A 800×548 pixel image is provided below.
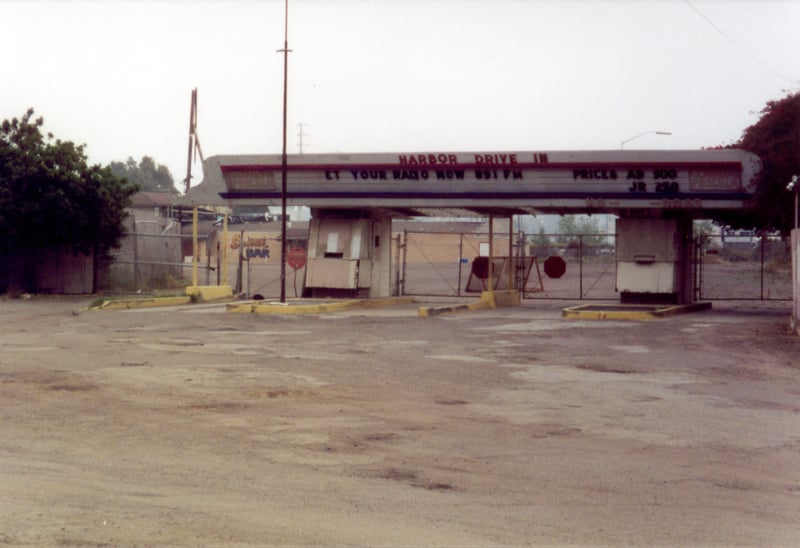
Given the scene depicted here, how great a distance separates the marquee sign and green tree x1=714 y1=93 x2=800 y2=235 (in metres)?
1.18

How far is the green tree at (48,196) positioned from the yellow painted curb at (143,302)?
4598 millimetres

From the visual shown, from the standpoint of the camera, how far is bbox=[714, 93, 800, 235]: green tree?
76.2 feet

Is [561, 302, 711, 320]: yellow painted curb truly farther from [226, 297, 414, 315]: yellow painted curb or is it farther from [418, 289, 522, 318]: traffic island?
[226, 297, 414, 315]: yellow painted curb

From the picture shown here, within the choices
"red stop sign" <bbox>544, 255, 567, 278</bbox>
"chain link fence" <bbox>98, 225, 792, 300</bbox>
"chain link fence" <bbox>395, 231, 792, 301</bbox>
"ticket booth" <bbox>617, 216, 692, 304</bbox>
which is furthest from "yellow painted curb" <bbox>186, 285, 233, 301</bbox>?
"ticket booth" <bbox>617, 216, 692, 304</bbox>

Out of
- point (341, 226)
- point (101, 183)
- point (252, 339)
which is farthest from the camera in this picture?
point (101, 183)

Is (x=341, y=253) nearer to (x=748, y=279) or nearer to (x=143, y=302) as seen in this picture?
(x=143, y=302)

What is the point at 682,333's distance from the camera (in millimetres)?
21672

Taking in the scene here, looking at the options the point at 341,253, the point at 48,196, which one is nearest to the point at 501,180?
the point at 341,253

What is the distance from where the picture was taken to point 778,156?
23.3 meters

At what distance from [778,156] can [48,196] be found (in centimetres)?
2016

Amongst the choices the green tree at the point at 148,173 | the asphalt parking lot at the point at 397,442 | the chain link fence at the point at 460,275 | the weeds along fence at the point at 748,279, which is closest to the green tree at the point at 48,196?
the chain link fence at the point at 460,275

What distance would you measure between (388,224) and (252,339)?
13334mm

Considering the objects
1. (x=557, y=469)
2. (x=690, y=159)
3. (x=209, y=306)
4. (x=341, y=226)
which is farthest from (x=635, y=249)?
(x=557, y=469)

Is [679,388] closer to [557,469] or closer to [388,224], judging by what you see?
[557,469]
